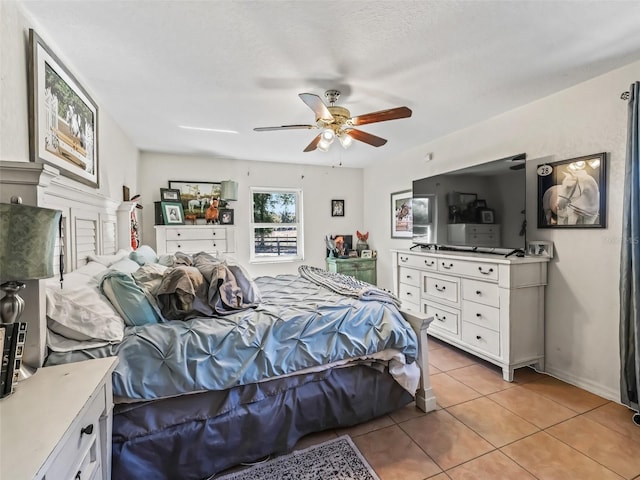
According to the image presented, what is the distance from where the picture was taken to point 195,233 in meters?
4.10

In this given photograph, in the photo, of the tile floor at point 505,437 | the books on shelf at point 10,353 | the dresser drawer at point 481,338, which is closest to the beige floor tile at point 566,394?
the tile floor at point 505,437

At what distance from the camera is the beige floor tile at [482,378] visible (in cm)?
238

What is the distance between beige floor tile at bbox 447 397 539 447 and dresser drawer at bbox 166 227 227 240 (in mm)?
3407

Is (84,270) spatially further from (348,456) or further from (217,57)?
(348,456)

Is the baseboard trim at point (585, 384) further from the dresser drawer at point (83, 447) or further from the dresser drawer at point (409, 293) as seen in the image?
the dresser drawer at point (83, 447)

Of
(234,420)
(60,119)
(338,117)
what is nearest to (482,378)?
(234,420)

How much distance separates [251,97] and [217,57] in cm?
57

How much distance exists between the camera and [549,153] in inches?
101

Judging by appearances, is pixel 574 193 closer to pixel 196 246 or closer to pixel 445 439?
pixel 445 439

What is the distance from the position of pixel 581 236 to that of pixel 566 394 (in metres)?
1.22

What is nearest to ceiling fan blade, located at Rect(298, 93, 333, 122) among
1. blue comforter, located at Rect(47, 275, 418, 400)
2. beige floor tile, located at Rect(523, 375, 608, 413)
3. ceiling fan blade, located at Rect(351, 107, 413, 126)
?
ceiling fan blade, located at Rect(351, 107, 413, 126)

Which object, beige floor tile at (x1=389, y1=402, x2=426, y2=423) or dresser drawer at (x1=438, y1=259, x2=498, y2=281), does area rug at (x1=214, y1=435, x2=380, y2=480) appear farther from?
dresser drawer at (x1=438, y1=259, x2=498, y2=281)

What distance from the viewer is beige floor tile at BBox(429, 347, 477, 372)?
2779mm

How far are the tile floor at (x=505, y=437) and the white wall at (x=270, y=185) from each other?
10.5ft
